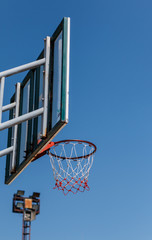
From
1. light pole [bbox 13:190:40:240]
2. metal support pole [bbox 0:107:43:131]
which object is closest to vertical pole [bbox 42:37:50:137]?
metal support pole [bbox 0:107:43:131]

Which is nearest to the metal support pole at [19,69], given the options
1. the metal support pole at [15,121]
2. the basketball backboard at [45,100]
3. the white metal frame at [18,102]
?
the white metal frame at [18,102]

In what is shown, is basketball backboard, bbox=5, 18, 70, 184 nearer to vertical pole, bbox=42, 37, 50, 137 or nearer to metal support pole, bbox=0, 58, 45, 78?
vertical pole, bbox=42, 37, 50, 137

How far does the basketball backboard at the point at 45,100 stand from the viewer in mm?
5742

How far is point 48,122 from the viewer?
588 centimetres

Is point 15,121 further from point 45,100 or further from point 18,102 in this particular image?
point 18,102

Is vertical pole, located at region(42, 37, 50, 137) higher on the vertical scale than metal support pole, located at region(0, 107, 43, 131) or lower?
higher

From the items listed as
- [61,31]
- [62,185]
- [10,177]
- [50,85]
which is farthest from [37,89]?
[62,185]

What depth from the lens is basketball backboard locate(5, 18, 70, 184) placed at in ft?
18.8

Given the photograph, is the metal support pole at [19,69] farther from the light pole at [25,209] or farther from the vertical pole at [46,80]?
the light pole at [25,209]

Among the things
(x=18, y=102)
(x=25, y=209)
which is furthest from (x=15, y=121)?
(x=25, y=209)

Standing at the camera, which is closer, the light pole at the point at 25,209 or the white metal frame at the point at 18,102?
the white metal frame at the point at 18,102

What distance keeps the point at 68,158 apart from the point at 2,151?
33.0 ft


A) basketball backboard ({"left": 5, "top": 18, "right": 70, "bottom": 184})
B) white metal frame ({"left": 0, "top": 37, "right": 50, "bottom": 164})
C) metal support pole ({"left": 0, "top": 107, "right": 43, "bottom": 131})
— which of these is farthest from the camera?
basketball backboard ({"left": 5, "top": 18, "right": 70, "bottom": 184})

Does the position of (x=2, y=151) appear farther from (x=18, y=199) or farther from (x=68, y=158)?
(x=18, y=199)
